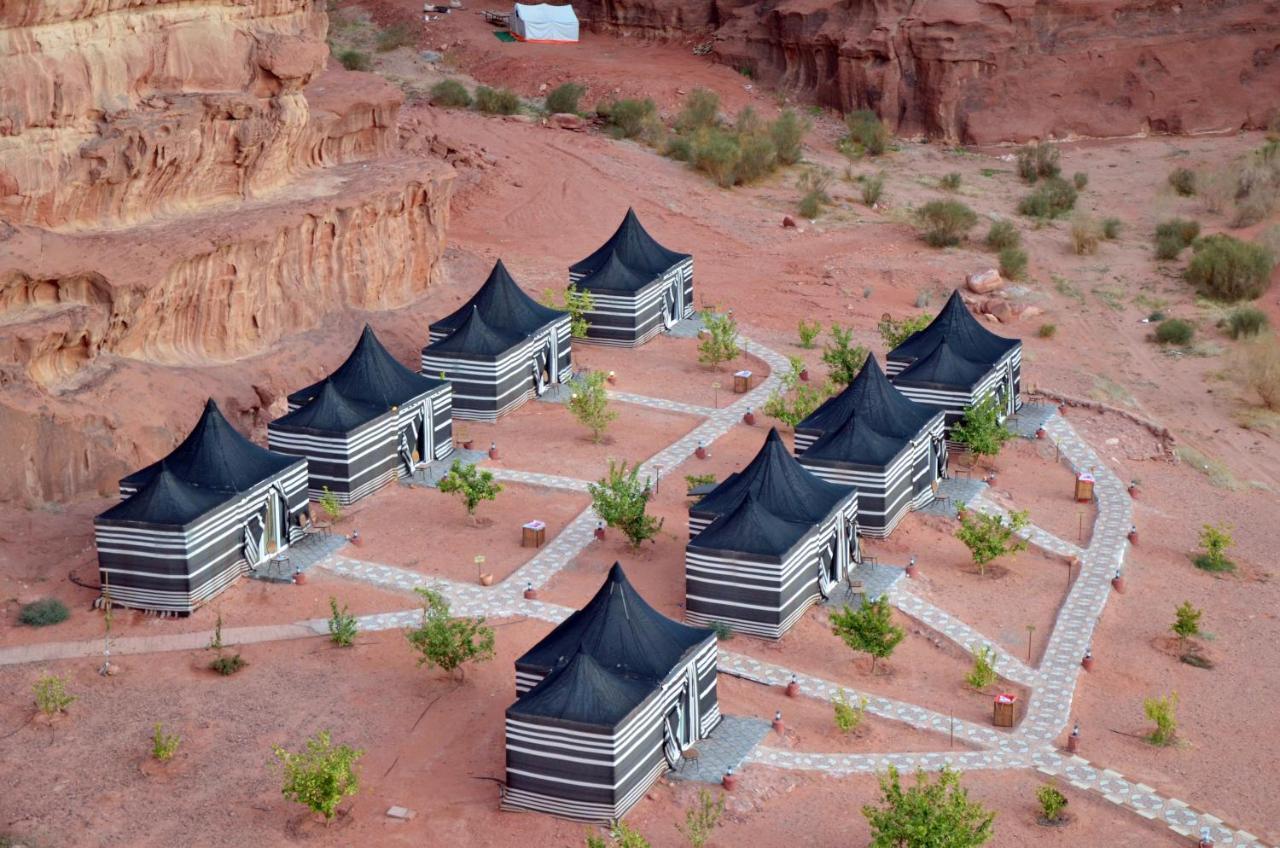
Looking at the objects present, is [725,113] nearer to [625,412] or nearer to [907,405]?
[625,412]

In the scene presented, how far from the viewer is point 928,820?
1560cm

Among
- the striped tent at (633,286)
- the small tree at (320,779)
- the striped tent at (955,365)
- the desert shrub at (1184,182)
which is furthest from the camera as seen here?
the desert shrub at (1184,182)

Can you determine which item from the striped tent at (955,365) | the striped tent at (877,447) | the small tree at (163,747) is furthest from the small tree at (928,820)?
the striped tent at (955,365)

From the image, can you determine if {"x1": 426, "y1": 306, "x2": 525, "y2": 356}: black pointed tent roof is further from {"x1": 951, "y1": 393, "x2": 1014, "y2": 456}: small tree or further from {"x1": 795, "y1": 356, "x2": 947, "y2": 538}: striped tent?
{"x1": 951, "y1": 393, "x2": 1014, "y2": 456}: small tree

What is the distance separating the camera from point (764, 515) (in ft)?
68.8

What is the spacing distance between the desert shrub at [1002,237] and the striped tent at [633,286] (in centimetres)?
762

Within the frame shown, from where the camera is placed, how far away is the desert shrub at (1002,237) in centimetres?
3694

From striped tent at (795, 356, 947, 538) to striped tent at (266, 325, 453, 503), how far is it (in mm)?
5377

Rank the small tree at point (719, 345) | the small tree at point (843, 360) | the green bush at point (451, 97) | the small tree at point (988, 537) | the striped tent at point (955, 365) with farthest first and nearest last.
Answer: the green bush at point (451, 97) → the small tree at point (719, 345) → the small tree at point (843, 360) → the striped tent at point (955, 365) → the small tree at point (988, 537)

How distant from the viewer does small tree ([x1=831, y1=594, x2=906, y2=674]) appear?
19688 millimetres

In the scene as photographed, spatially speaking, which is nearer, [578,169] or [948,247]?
[948,247]

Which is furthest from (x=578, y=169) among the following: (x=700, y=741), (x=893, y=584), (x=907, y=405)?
(x=700, y=741)

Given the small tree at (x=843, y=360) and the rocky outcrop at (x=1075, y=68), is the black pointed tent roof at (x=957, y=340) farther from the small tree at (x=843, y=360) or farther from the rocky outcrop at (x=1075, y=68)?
the rocky outcrop at (x=1075, y=68)

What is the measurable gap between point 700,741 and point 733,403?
36.3ft
